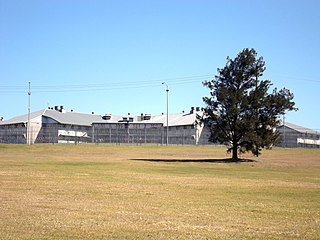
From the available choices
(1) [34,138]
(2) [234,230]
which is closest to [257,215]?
(2) [234,230]

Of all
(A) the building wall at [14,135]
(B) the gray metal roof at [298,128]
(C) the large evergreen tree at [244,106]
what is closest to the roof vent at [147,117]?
(A) the building wall at [14,135]

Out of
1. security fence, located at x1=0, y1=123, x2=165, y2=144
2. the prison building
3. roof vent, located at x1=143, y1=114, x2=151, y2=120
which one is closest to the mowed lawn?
the prison building

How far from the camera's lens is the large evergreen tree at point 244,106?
208ft

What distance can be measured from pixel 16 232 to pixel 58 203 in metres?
6.69

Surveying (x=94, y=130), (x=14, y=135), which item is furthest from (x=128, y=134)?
(x=14, y=135)

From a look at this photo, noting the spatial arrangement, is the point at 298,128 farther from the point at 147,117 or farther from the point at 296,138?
the point at 147,117

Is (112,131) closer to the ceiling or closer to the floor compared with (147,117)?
closer to the floor

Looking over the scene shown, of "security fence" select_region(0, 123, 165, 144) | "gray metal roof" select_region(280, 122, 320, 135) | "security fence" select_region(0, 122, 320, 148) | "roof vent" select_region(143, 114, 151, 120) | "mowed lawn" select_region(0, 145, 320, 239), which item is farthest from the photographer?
"roof vent" select_region(143, 114, 151, 120)

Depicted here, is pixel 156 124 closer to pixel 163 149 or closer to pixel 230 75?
pixel 163 149

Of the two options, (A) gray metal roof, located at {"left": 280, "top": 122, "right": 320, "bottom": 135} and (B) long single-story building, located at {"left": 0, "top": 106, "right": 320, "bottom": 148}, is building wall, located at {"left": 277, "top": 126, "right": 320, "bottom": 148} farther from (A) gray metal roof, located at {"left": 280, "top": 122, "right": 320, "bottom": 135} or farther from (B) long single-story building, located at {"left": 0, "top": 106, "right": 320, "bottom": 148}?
(A) gray metal roof, located at {"left": 280, "top": 122, "right": 320, "bottom": 135}

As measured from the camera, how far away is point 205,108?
218 ft

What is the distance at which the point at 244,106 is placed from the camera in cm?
6388

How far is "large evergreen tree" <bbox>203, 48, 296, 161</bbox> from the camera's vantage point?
6331cm

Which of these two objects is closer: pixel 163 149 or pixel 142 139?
pixel 163 149
